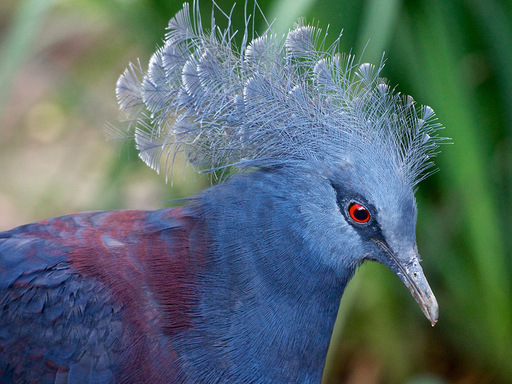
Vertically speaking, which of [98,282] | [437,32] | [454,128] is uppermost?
[437,32]

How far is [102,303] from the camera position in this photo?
1.80m

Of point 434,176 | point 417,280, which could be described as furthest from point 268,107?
point 434,176

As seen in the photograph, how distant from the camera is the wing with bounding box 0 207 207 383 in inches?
69.7

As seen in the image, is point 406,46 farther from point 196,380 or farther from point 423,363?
point 196,380

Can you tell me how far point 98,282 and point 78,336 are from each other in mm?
165

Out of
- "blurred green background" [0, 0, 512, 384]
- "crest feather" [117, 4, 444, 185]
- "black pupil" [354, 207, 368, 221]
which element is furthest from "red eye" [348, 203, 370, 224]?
"blurred green background" [0, 0, 512, 384]

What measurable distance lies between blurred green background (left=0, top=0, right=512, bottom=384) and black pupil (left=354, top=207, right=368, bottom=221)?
0.80m

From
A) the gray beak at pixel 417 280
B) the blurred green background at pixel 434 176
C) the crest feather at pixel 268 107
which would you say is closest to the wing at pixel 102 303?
the crest feather at pixel 268 107

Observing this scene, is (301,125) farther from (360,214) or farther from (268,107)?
(360,214)

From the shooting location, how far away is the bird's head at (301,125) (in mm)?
1784

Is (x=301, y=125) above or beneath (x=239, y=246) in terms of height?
above

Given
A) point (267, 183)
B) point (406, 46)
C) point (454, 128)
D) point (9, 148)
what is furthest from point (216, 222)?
point (9, 148)

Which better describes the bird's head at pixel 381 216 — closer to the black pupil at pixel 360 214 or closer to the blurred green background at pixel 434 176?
the black pupil at pixel 360 214

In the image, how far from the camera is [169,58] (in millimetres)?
1929
